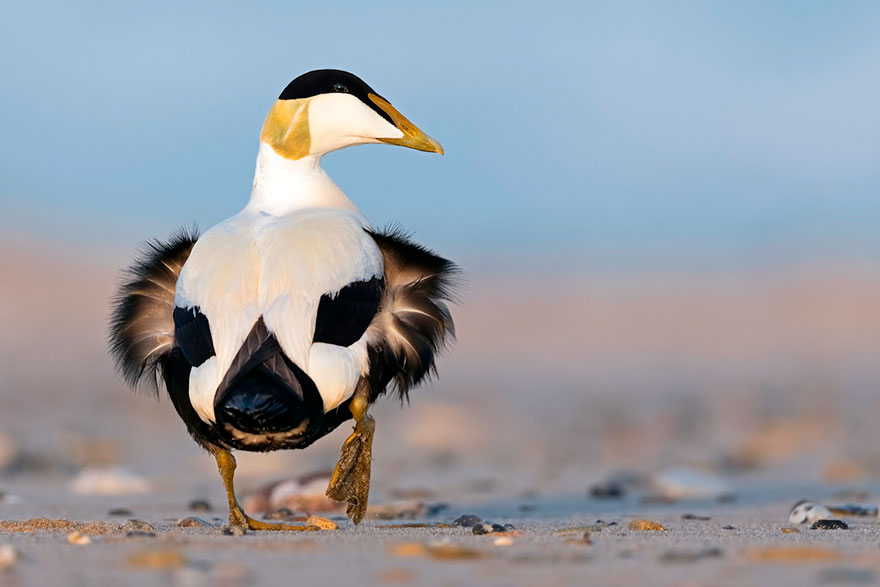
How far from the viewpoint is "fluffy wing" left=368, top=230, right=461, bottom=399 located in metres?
4.93

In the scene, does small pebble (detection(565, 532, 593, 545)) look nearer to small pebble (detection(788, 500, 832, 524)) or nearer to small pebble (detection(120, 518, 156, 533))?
small pebble (detection(120, 518, 156, 533))

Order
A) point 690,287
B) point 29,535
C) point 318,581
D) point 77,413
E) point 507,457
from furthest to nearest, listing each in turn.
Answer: point 690,287
point 77,413
point 507,457
point 29,535
point 318,581

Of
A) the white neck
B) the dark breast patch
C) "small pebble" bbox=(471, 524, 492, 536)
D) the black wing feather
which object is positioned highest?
the white neck

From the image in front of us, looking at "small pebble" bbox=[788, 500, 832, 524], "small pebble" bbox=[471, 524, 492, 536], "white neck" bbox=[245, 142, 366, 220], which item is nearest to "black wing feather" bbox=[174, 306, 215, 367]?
"white neck" bbox=[245, 142, 366, 220]

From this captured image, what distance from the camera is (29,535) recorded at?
434cm

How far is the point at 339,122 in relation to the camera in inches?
229

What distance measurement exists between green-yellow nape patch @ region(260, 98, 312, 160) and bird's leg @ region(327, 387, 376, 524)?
130 centimetres

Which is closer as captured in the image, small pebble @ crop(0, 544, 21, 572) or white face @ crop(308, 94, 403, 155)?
small pebble @ crop(0, 544, 21, 572)

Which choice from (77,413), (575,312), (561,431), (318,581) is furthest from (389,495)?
(575,312)

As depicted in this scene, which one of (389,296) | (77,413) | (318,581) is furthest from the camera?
(77,413)

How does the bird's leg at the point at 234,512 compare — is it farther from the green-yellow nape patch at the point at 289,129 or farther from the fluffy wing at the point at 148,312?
the green-yellow nape patch at the point at 289,129

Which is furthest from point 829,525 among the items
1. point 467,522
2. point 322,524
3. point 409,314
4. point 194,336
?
point 194,336

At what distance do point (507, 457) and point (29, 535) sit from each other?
6459 mm

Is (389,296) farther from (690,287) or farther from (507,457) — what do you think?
(690,287)
